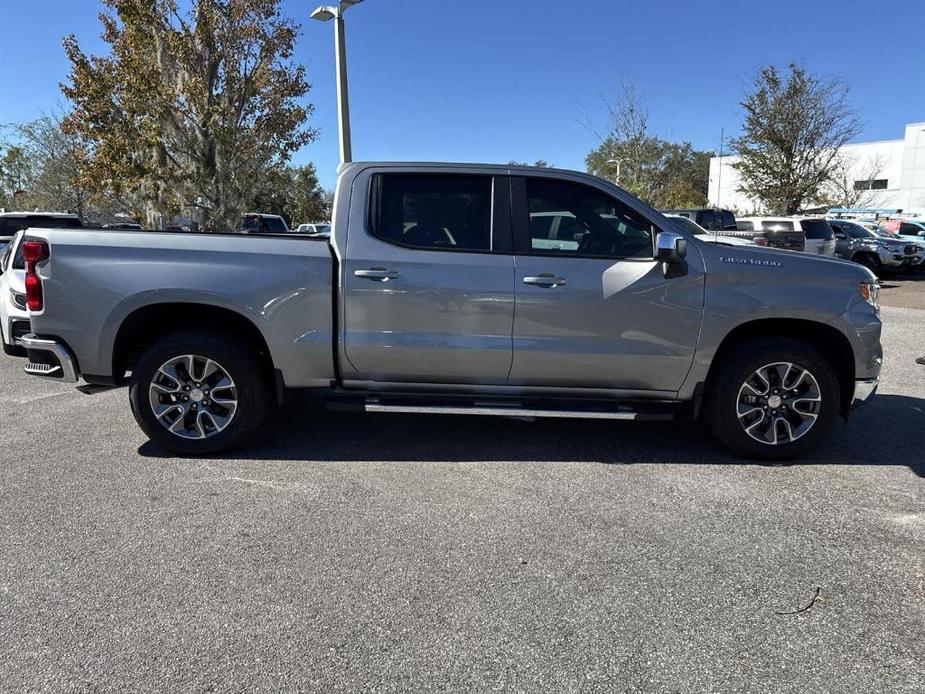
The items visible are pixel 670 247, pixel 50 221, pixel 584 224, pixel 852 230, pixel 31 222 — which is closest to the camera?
pixel 670 247

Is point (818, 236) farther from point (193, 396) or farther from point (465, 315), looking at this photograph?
point (193, 396)

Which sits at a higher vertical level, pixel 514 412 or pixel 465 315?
pixel 465 315

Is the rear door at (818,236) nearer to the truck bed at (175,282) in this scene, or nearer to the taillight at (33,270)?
the truck bed at (175,282)

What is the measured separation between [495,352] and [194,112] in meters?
14.0

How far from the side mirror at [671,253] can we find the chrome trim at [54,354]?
3.93 m

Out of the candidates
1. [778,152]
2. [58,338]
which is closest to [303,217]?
[778,152]

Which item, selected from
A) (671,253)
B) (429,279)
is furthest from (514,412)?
(671,253)

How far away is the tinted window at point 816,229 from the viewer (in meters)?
17.0

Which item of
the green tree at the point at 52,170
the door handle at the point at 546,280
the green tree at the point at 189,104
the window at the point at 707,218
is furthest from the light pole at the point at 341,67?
the green tree at the point at 52,170

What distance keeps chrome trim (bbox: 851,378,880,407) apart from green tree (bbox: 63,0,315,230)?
47.9 feet

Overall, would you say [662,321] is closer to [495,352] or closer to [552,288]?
[552,288]

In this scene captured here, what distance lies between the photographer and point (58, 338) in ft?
14.3

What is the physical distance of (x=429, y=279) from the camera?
4.29 metres

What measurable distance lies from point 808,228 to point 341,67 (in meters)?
12.5
